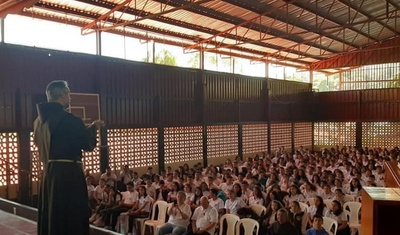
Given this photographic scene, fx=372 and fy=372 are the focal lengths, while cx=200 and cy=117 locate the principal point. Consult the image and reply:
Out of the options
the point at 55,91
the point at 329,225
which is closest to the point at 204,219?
the point at 329,225

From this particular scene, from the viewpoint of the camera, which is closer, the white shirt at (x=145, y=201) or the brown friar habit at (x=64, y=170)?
the brown friar habit at (x=64, y=170)

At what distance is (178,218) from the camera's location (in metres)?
7.01

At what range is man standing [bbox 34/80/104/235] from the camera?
8.89 feet

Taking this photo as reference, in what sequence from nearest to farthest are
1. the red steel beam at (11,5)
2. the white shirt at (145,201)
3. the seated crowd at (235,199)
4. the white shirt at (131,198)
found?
1. the seated crowd at (235,199)
2. the red steel beam at (11,5)
3. the white shirt at (145,201)
4. the white shirt at (131,198)

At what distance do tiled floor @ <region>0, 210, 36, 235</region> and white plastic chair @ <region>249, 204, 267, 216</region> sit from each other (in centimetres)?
396

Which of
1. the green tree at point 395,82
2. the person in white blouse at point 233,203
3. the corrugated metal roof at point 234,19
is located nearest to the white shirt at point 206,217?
the person in white blouse at point 233,203

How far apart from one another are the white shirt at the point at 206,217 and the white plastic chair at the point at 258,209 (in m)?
0.92

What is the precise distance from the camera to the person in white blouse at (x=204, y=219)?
666 cm

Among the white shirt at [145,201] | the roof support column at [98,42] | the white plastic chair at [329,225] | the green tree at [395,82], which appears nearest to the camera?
the white plastic chair at [329,225]

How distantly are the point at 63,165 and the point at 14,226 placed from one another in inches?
119

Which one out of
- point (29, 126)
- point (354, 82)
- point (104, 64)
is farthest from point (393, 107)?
point (29, 126)

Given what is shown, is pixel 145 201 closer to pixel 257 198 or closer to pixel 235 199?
pixel 235 199

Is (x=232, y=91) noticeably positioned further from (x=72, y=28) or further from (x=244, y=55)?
(x=72, y=28)

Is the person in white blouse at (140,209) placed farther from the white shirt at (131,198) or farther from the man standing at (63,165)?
the man standing at (63,165)
